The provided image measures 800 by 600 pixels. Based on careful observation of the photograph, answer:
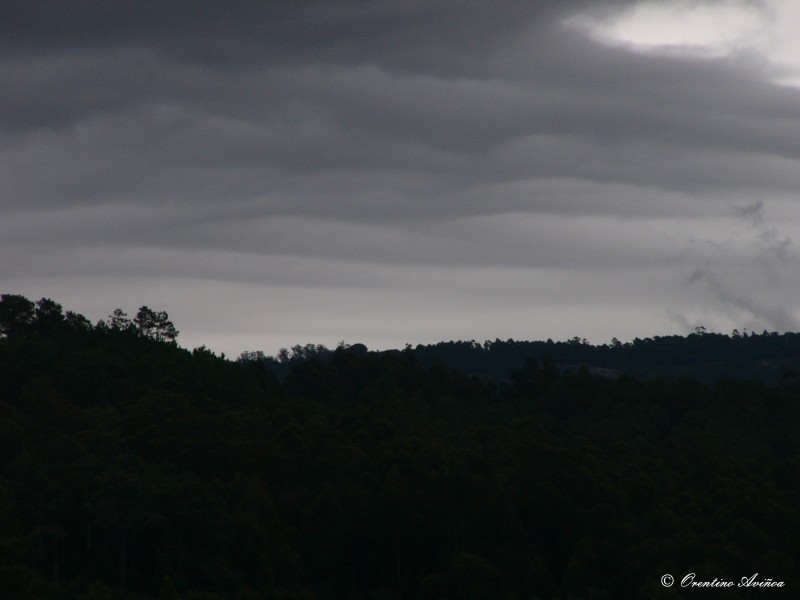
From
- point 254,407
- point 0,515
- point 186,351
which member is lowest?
point 0,515

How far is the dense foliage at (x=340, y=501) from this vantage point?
259 ft

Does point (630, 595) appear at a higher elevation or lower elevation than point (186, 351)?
lower

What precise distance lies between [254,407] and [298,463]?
25859mm

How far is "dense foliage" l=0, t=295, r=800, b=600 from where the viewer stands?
79.0m

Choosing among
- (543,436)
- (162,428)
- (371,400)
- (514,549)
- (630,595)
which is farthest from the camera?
(371,400)

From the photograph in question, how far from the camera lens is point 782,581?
74.8m

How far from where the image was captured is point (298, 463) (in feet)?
336

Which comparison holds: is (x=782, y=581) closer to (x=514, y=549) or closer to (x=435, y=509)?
(x=514, y=549)

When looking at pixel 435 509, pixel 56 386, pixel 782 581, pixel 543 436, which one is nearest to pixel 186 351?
pixel 56 386

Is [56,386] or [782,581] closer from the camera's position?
[782,581]

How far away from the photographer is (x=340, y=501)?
9488 cm

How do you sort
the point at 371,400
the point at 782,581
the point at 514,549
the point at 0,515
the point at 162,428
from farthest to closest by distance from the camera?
1. the point at 371,400
2. the point at 162,428
3. the point at 514,549
4. the point at 782,581
5. the point at 0,515

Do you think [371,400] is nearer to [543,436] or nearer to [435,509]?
[543,436]

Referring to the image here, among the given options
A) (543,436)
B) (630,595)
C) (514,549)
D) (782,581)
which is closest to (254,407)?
(543,436)
